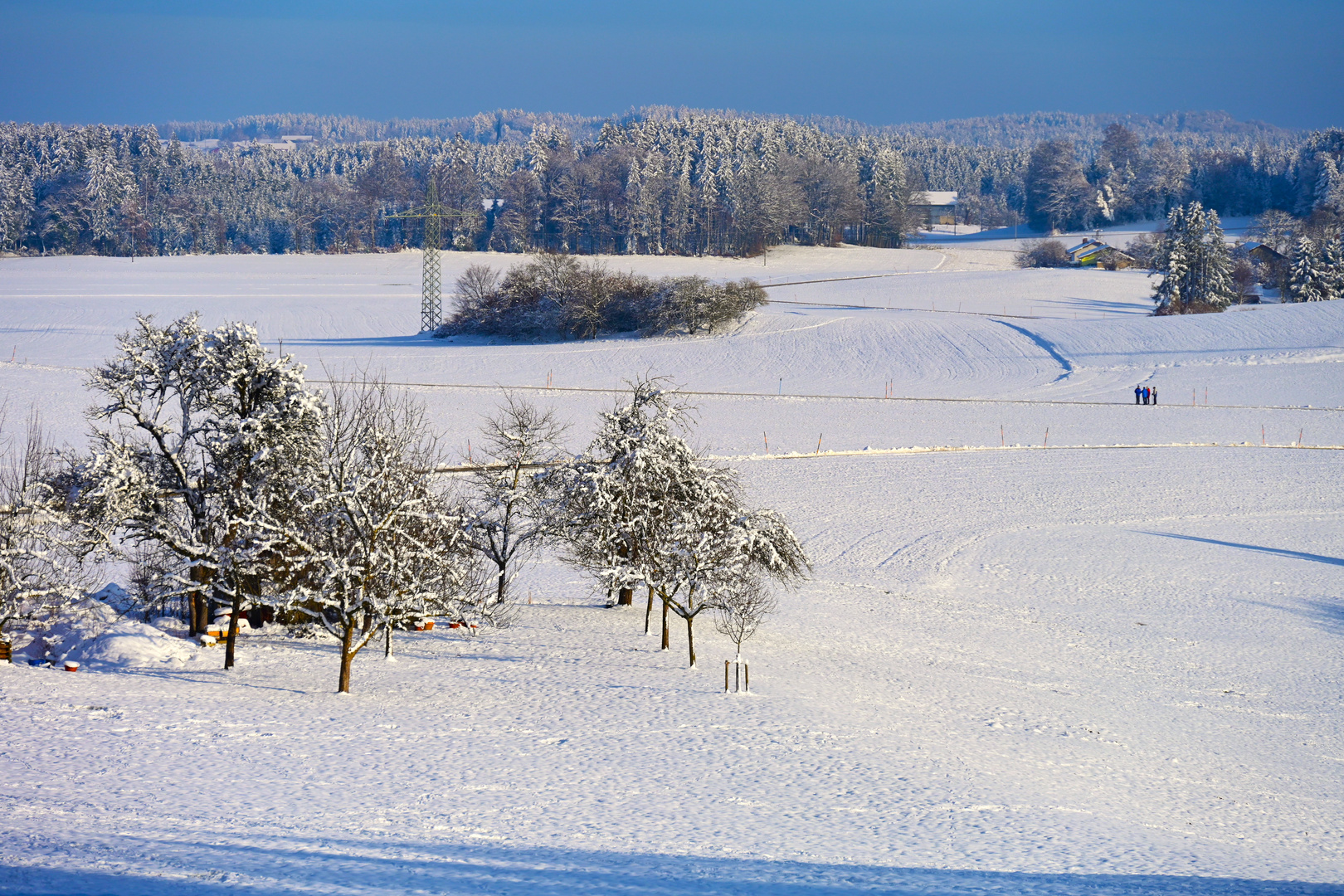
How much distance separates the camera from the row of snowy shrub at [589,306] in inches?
2872

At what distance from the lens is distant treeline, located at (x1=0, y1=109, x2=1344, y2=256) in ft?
433

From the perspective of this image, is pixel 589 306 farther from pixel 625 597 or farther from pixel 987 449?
pixel 625 597

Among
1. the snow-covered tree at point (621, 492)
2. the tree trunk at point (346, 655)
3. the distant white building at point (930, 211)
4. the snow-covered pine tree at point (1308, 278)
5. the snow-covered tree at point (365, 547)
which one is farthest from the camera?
the distant white building at point (930, 211)

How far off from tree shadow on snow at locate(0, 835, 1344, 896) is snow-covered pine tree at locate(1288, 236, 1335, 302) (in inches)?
3210

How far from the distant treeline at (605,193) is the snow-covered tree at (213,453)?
4352 inches

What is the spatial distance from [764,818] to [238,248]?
157002mm

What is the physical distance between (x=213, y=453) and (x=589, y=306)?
56.8 m

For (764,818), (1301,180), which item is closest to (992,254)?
(1301,180)

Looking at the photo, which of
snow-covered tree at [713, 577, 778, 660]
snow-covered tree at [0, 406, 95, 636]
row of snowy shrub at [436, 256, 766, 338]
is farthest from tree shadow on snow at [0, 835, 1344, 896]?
row of snowy shrub at [436, 256, 766, 338]

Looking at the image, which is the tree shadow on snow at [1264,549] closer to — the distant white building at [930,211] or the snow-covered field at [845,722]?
the snow-covered field at [845,722]

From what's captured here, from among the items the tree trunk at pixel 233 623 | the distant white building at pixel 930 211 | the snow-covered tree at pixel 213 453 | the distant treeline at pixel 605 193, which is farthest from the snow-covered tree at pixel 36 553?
the distant white building at pixel 930 211

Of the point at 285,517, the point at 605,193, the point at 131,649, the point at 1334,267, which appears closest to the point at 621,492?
the point at 285,517

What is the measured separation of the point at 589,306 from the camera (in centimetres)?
7344

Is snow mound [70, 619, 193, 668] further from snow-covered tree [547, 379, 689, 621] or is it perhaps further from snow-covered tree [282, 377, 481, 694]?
snow-covered tree [547, 379, 689, 621]
